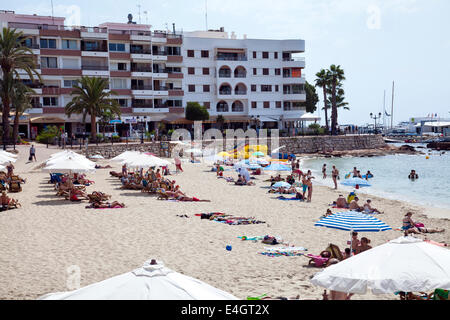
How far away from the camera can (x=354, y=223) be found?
38.8ft

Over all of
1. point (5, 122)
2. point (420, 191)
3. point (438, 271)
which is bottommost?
point (420, 191)

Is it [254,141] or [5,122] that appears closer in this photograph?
[5,122]

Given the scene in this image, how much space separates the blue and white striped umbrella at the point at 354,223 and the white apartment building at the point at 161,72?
43.9 m

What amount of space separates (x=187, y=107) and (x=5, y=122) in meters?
26.2

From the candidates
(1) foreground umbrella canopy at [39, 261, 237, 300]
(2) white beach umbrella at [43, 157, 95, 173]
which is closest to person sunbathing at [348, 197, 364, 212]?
(2) white beach umbrella at [43, 157, 95, 173]

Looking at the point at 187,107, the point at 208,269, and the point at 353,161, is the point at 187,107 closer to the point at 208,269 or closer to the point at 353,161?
the point at 353,161

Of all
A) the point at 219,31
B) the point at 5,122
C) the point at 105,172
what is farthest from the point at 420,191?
the point at 219,31

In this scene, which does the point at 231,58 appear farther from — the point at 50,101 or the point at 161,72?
the point at 50,101

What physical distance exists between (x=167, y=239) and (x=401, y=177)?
3050cm

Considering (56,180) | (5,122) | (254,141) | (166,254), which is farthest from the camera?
(254,141)

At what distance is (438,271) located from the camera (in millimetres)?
6637

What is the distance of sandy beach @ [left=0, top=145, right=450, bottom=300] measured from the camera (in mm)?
10312

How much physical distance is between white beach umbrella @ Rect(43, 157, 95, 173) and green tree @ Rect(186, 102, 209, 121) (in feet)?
142

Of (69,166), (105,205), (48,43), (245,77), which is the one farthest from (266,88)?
(105,205)
